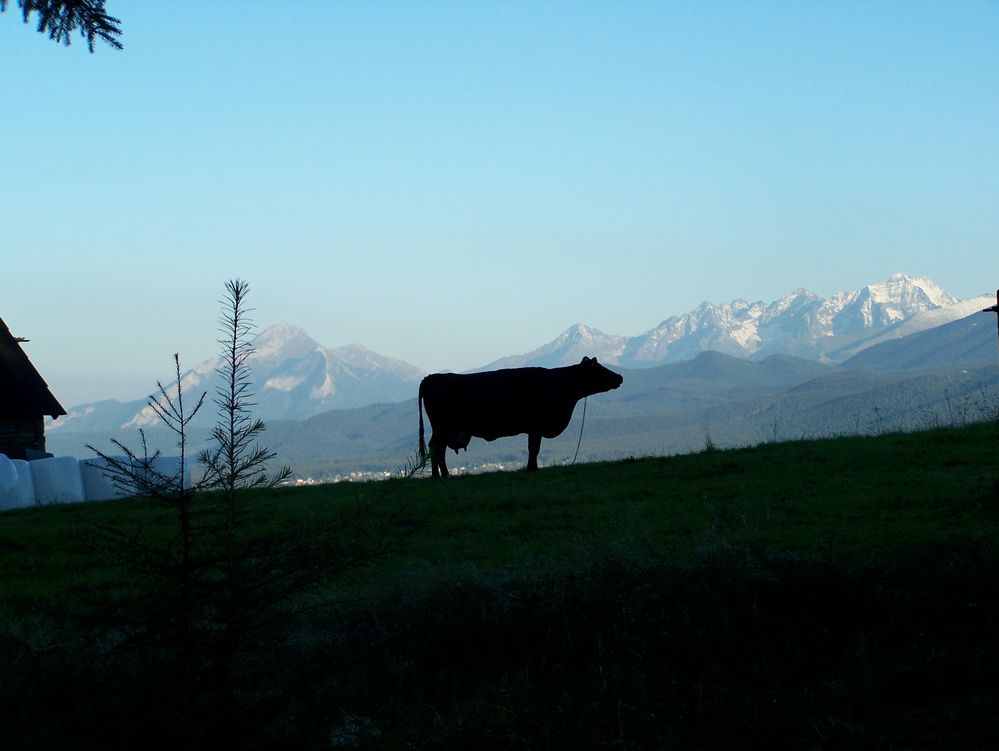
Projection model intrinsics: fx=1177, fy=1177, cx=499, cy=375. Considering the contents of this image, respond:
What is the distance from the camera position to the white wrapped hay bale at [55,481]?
97.3ft

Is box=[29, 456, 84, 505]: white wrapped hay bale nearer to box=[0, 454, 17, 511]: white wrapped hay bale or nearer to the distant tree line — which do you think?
box=[0, 454, 17, 511]: white wrapped hay bale

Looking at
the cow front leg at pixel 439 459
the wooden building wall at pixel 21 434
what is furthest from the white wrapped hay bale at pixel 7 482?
the wooden building wall at pixel 21 434

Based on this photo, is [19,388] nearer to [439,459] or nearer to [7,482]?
[7,482]

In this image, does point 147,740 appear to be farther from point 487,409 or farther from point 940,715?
point 487,409

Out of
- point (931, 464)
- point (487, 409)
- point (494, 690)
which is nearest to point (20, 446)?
point (487, 409)

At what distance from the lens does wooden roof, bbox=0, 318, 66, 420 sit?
1731 inches

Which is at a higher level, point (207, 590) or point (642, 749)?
point (207, 590)

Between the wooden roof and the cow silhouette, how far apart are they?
22808 millimetres

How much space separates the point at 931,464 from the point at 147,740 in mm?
14767

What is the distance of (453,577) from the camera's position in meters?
12.5

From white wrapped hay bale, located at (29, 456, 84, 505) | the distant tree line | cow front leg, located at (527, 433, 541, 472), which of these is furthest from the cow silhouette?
the distant tree line

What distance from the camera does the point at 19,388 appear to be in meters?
44.9

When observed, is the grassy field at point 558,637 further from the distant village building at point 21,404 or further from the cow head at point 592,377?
the distant village building at point 21,404

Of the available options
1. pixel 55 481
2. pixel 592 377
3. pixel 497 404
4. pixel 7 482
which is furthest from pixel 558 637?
pixel 55 481
